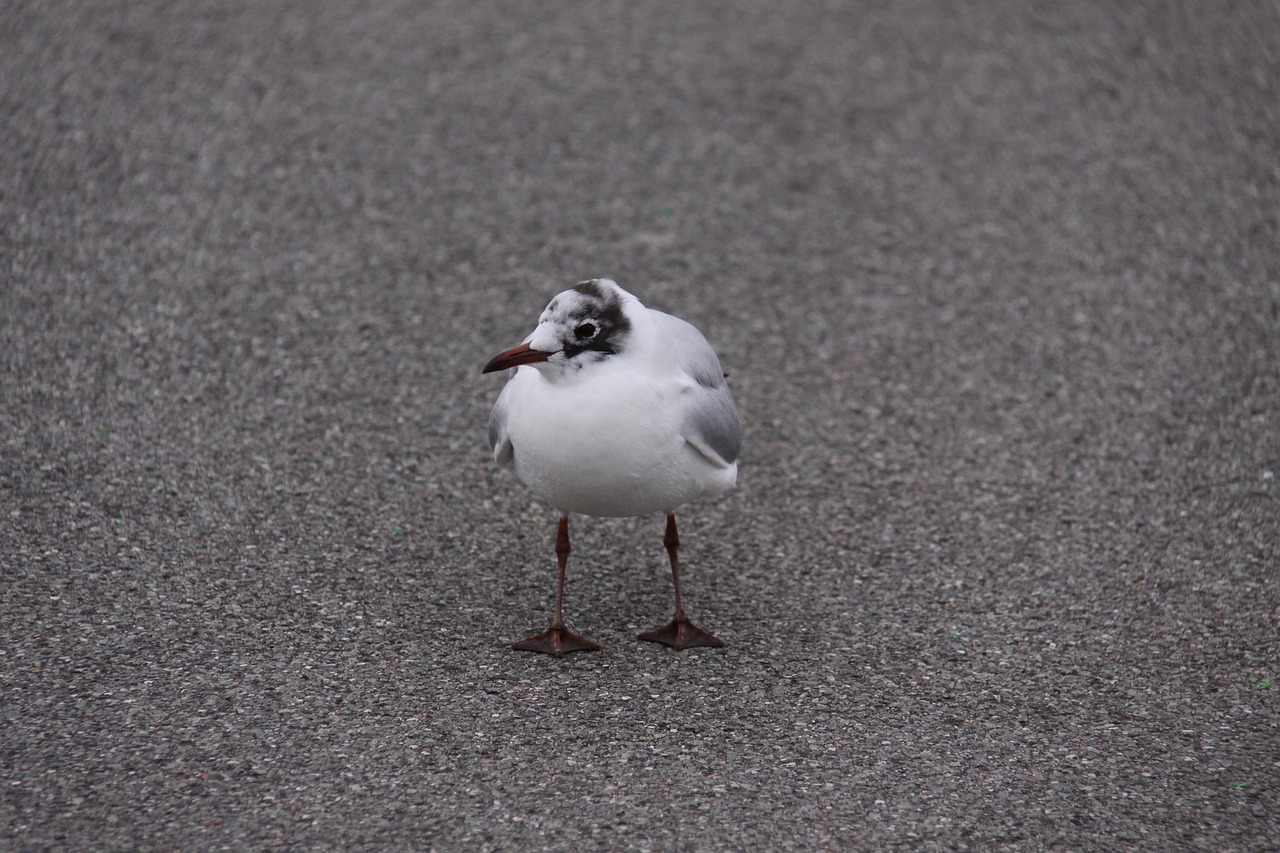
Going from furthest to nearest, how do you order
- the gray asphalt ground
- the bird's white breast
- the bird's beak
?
the bird's white breast, the bird's beak, the gray asphalt ground

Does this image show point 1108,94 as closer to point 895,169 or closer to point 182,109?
point 895,169

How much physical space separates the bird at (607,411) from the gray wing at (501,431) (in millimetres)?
17

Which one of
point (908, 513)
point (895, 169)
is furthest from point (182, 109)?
point (908, 513)

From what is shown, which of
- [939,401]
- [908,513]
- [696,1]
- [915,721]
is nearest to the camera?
[915,721]

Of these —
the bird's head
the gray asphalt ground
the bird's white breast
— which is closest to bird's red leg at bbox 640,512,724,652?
the gray asphalt ground

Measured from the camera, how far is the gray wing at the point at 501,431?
16.3 feet

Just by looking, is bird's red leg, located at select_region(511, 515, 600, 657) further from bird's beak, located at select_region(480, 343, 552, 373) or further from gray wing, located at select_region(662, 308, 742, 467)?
bird's beak, located at select_region(480, 343, 552, 373)

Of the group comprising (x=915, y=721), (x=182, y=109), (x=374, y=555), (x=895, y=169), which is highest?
(x=182, y=109)

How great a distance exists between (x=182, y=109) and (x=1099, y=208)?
6138mm

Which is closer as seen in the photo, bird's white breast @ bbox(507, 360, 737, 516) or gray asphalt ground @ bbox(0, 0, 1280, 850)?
gray asphalt ground @ bbox(0, 0, 1280, 850)

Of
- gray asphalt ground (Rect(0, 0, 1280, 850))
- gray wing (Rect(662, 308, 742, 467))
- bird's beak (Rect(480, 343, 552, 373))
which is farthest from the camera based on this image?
gray wing (Rect(662, 308, 742, 467))

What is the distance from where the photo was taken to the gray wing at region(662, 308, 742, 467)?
4.80 metres

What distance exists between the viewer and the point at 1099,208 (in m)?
8.19

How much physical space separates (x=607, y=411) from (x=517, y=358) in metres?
0.38
